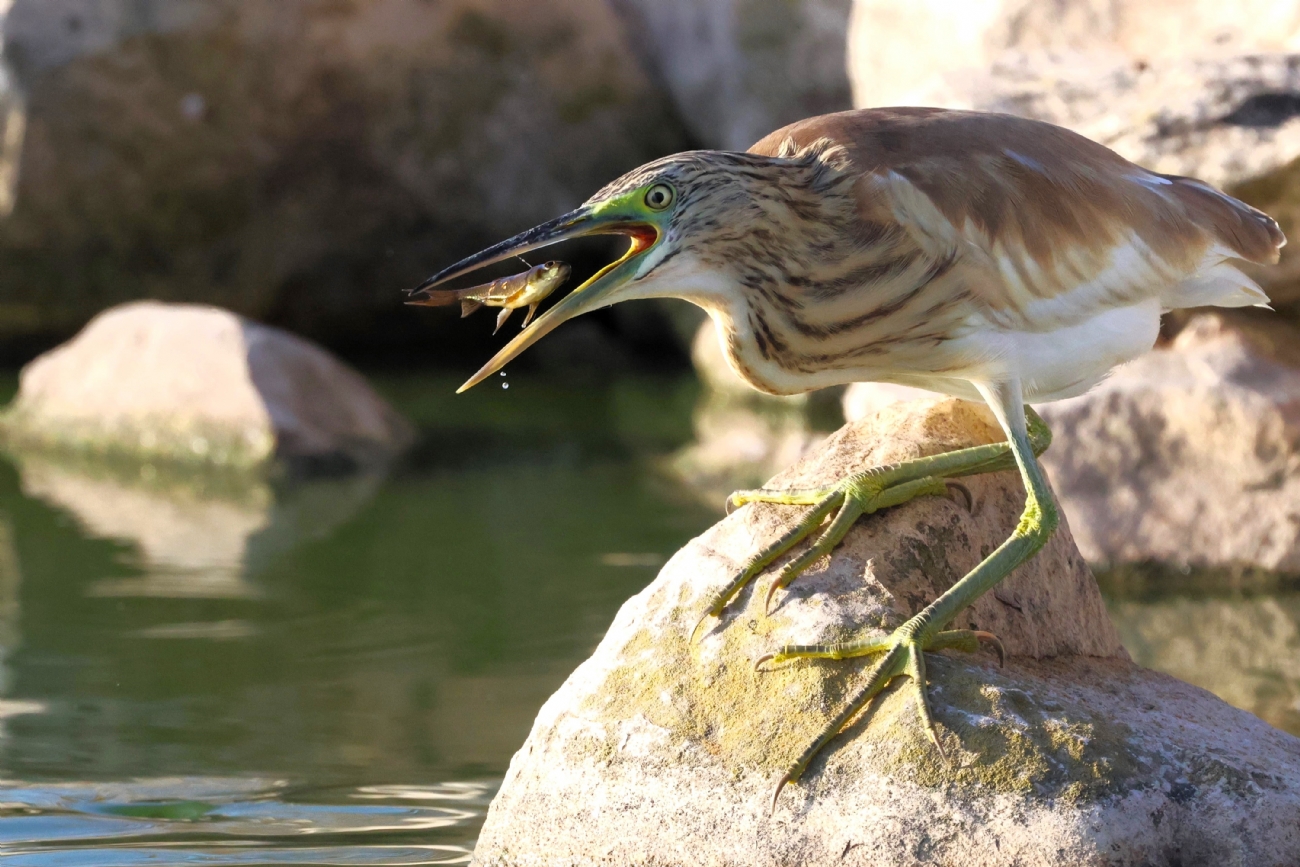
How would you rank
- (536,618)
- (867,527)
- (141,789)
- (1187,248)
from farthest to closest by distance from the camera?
(536,618) < (141,789) < (1187,248) < (867,527)

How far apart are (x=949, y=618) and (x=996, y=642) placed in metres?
0.19

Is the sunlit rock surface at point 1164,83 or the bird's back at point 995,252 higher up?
the sunlit rock surface at point 1164,83

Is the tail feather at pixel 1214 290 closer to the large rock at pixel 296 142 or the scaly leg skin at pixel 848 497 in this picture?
the scaly leg skin at pixel 848 497

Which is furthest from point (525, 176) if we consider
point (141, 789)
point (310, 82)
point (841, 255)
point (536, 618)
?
point (841, 255)

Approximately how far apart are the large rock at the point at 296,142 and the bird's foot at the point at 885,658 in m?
8.28

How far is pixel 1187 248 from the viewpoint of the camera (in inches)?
157

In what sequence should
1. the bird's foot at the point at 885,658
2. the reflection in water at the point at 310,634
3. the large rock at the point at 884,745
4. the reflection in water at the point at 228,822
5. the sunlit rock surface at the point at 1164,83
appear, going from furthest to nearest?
the sunlit rock surface at the point at 1164,83
the reflection in water at the point at 310,634
the reflection in water at the point at 228,822
the bird's foot at the point at 885,658
the large rock at the point at 884,745

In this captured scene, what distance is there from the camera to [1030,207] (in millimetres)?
3719

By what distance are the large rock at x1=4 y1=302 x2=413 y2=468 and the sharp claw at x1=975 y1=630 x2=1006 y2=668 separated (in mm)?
5547

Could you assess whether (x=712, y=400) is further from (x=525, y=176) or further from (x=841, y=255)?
(x=841, y=255)

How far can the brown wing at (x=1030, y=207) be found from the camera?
3.57 m

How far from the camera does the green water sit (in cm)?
432

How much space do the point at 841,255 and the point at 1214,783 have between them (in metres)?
1.23

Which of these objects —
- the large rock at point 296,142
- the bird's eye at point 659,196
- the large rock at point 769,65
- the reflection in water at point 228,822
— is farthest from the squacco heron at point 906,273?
the large rock at point 296,142
